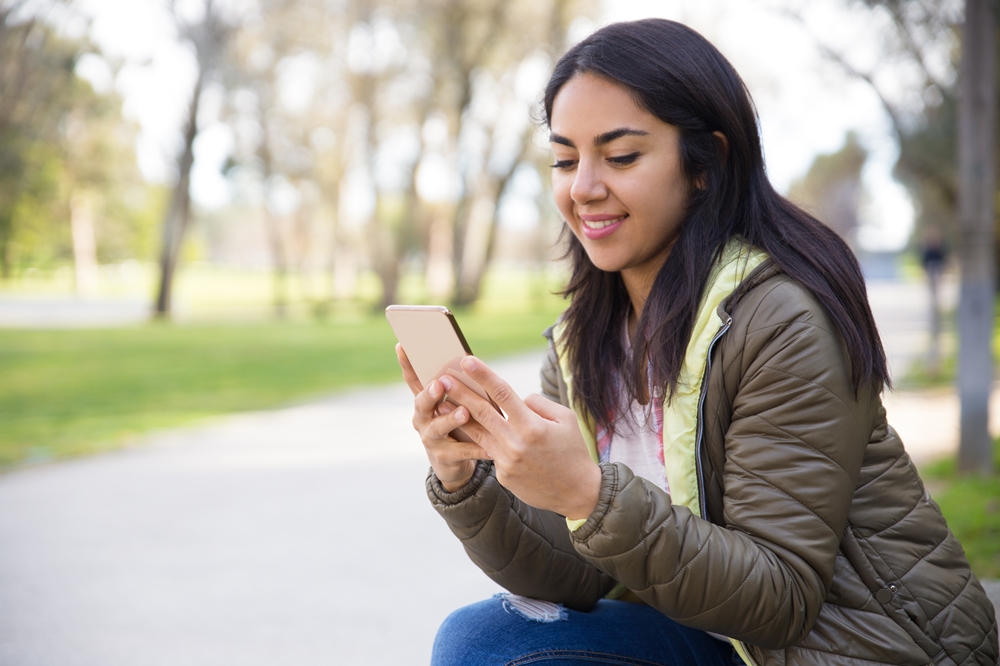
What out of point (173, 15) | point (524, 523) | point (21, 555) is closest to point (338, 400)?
point (21, 555)

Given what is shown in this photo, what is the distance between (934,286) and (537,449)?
36.4 ft

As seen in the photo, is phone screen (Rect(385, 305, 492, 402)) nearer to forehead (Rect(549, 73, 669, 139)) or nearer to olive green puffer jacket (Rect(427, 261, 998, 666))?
olive green puffer jacket (Rect(427, 261, 998, 666))

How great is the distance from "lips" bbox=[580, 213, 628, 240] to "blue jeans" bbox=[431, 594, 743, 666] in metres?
0.83

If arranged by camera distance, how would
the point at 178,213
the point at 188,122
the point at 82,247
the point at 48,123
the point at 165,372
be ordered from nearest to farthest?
1. the point at 165,372
2. the point at 48,123
3. the point at 188,122
4. the point at 178,213
5. the point at 82,247

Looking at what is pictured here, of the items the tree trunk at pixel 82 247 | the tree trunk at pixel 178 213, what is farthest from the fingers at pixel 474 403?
the tree trunk at pixel 82 247

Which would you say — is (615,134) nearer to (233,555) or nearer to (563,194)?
(563,194)

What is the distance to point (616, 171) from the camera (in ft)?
5.92

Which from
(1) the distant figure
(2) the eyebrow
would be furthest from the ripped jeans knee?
(1) the distant figure

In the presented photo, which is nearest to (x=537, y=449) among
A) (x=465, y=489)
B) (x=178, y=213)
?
(x=465, y=489)

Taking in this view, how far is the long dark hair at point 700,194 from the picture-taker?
1701 mm

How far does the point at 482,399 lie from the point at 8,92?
14531mm

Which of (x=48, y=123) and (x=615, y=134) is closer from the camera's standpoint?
(x=615, y=134)

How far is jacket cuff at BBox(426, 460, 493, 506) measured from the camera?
6.19 ft

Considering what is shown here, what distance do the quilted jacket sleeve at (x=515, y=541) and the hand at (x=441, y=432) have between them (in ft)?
0.14
